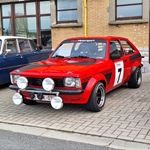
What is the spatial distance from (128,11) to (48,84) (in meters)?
7.82

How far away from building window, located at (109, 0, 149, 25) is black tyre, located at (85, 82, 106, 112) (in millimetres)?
6454

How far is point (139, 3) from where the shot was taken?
37.6ft

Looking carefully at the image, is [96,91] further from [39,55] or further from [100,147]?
[39,55]

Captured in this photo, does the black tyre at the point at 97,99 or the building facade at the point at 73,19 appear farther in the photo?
the building facade at the point at 73,19

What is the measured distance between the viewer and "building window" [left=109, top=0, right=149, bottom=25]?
36.8 feet

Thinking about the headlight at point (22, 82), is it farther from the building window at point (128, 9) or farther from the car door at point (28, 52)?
the building window at point (128, 9)

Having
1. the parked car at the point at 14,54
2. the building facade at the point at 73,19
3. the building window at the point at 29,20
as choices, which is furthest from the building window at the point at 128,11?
the parked car at the point at 14,54

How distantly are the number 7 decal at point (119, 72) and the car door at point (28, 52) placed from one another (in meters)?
3.55

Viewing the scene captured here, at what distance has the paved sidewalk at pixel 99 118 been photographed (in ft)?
14.7

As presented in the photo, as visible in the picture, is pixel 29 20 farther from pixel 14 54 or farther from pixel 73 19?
pixel 14 54

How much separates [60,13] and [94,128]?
956 centimetres

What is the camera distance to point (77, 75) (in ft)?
16.6

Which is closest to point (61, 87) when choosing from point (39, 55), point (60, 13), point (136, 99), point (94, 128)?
point (94, 128)

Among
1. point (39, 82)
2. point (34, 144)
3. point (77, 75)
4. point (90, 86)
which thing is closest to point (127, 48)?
point (90, 86)
